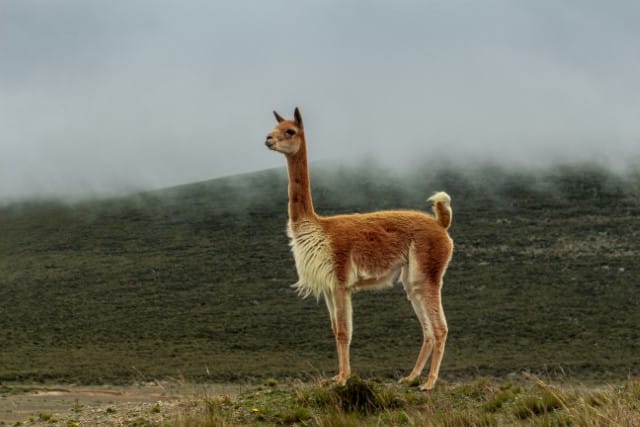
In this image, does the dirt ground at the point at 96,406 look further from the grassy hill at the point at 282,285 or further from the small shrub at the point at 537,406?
the small shrub at the point at 537,406

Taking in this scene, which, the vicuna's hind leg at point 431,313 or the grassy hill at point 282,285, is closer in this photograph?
the vicuna's hind leg at point 431,313

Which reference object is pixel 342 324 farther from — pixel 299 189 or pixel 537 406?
pixel 537 406

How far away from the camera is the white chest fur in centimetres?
1189

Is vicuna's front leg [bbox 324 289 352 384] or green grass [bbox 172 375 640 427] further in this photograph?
vicuna's front leg [bbox 324 289 352 384]

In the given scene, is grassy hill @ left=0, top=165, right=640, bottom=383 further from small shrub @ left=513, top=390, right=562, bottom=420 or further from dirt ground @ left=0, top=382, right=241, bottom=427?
small shrub @ left=513, top=390, right=562, bottom=420

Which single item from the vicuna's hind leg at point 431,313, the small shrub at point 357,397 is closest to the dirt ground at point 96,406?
the small shrub at point 357,397

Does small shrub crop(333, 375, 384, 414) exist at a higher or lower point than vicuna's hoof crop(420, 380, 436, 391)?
higher

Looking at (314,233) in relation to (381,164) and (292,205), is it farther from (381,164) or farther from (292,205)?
(381,164)

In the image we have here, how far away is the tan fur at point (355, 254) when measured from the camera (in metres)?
12.0

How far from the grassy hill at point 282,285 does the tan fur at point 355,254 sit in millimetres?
16132

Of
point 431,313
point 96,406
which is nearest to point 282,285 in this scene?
point 96,406

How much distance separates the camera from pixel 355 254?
1212 cm

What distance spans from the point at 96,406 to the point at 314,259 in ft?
26.6

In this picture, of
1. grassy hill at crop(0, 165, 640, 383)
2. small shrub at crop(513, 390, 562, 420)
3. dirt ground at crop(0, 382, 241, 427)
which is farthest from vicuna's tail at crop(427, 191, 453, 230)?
grassy hill at crop(0, 165, 640, 383)
